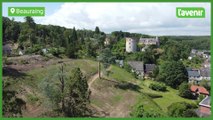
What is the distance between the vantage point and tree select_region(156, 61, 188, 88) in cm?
7520

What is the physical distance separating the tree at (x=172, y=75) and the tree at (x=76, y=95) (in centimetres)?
3910

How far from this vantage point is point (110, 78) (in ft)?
197

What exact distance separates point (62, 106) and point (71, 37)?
65825 millimetres

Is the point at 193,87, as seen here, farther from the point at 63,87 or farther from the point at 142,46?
the point at 142,46

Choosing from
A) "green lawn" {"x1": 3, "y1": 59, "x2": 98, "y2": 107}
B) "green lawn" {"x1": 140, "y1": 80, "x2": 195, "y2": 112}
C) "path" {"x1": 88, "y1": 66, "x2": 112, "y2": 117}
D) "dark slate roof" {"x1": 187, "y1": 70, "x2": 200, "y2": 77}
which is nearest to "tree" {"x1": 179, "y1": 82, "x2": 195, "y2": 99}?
"green lawn" {"x1": 140, "y1": 80, "x2": 195, "y2": 112}

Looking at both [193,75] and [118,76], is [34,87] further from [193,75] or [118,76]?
[193,75]

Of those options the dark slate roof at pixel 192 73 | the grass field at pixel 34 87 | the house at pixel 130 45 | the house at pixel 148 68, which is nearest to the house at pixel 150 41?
the house at pixel 130 45

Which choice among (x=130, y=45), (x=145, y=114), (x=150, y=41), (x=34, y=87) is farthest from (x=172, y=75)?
(x=150, y=41)

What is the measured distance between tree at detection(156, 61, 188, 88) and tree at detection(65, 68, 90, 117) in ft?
128

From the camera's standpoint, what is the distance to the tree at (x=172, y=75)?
75200mm

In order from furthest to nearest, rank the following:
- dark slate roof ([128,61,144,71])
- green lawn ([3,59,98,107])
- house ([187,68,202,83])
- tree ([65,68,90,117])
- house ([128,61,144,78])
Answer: house ([187,68,202,83]) → dark slate roof ([128,61,144,71]) → house ([128,61,144,78]) → green lawn ([3,59,98,107]) → tree ([65,68,90,117])

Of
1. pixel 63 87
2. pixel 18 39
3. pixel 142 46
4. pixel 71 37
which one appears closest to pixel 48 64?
pixel 63 87

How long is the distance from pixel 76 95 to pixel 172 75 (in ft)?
137

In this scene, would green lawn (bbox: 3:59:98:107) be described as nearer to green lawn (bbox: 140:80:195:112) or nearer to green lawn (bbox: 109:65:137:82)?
green lawn (bbox: 109:65:137:82)
